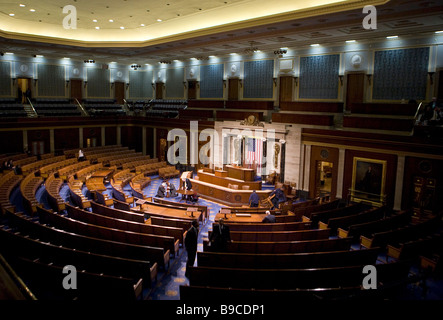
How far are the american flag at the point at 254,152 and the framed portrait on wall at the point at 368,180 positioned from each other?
17.8 ft

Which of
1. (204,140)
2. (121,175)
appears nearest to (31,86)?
(121,175)

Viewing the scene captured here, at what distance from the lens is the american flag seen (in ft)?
61.1

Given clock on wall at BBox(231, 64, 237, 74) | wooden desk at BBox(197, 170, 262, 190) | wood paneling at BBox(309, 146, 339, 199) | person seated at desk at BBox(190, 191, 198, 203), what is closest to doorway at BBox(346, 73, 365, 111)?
wood paneling at BBox(309, 146, 339, 199)

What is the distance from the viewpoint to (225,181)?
54.4 feet

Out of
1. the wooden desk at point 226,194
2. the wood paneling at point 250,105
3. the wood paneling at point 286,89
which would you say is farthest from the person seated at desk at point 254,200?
the wood paneling at point 286,89

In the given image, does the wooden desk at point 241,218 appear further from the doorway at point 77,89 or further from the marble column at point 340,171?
the doorway at point 77,89

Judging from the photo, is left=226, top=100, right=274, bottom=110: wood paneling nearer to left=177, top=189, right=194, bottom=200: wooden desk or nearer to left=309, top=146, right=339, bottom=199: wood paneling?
left=309, top=146, right=339, bottom=199: wood paneling

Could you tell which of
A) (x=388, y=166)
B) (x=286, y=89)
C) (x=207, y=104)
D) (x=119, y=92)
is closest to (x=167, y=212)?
A: (x=388, y=166)

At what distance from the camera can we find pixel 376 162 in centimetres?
1423

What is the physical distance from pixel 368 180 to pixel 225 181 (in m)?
6.59

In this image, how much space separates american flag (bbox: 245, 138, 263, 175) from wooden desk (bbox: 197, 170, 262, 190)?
2470 millimetres

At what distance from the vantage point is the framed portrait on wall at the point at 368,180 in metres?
14.1
